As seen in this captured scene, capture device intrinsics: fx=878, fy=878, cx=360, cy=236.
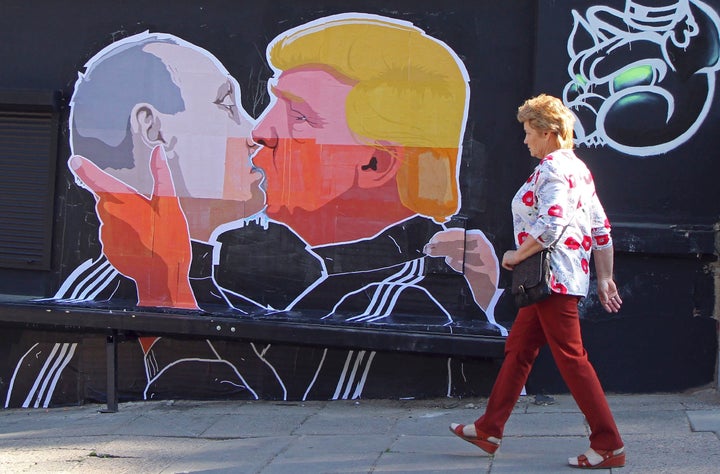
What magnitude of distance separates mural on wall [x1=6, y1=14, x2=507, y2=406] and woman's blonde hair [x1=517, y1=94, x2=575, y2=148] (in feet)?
5.50

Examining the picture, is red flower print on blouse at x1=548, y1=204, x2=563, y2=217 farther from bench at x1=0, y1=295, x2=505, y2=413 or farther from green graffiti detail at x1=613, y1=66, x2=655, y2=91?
green graffiti detail at x1=613, y1=66, x2=655, y2=91

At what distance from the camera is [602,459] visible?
4.34 meters

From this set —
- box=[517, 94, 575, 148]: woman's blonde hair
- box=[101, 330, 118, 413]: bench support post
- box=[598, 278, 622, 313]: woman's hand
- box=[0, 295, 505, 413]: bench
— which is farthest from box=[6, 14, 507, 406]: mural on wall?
box=[517, 94, 575, 148]: woman's blonde hair

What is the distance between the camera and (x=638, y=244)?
5691mm

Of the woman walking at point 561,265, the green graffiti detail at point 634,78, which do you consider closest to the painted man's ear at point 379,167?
the green graffiti detail at point 634,78

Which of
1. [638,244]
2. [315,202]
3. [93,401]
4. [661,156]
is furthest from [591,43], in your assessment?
[93,401]

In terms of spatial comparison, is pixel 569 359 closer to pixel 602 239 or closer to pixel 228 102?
pixel 602 239

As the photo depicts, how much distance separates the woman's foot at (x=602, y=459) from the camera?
14.2 feet

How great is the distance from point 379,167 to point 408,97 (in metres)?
0.53

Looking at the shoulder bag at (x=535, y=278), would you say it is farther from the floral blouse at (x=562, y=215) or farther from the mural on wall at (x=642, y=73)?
the mural on wall at (x=642, y=73)

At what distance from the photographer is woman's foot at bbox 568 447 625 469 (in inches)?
171

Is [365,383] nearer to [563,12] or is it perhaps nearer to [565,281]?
[565,281]

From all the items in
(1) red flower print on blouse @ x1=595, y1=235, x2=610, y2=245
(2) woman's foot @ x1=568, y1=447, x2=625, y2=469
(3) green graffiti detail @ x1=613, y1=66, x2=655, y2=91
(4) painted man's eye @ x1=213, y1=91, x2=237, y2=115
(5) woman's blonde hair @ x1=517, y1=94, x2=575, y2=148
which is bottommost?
(2) woman's foot @ x1=568, y1=447, x2=625, y2=469

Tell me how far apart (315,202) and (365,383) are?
53.2 inches
